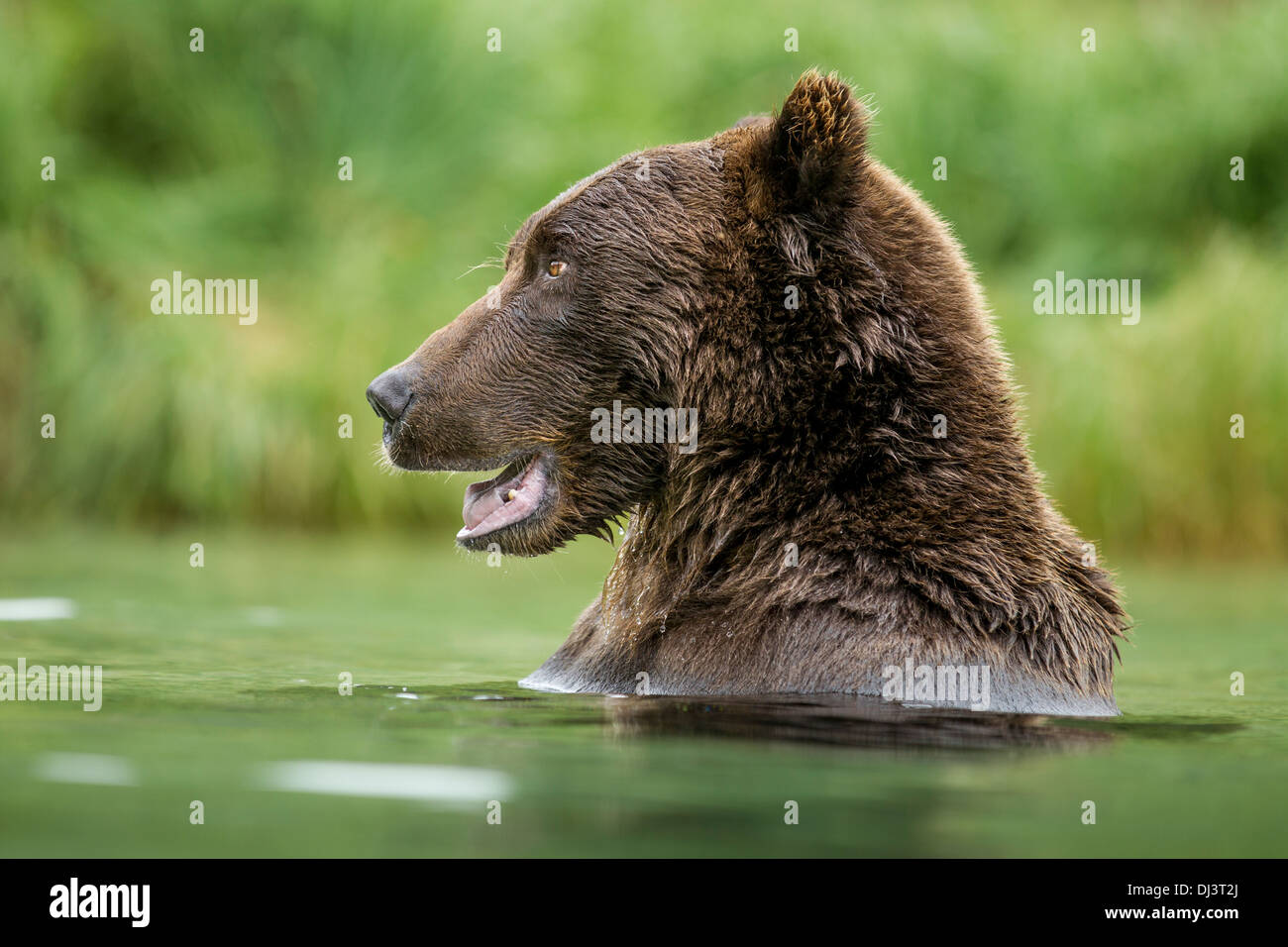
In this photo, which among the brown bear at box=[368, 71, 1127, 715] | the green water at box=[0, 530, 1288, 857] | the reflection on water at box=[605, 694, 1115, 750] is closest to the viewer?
the green water at box=[0, 530, 1288, 857]

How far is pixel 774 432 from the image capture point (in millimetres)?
5043

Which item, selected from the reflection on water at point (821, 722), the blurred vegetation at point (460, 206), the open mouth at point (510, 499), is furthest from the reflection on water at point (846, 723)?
the blurred vegetation at point (460, 206)

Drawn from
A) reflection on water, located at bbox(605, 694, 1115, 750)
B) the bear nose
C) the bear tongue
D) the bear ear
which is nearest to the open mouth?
the bear tongue

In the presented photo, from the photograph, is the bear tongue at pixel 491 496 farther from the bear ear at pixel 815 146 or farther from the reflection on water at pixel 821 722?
the bear ear at pixel 815 146

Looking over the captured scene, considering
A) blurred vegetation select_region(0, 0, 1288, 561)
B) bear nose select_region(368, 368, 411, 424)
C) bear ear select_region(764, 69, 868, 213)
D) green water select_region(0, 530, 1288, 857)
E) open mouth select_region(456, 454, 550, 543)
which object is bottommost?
green water select_region(0, 530, 1288, 857)

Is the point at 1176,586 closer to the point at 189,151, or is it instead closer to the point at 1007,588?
the point at 1007,588

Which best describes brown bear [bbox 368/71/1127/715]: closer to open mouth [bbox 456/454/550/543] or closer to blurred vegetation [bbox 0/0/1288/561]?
open mouth [bbox 456/454/550/543]

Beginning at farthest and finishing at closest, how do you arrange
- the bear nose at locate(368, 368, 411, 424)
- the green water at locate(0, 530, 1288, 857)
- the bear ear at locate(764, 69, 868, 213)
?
the bear nose at locate(368, 368, 411, 424) → the bear ear at locate(764, 69, 868, 213) → the green water at locate(0, 530, 1288, 857)

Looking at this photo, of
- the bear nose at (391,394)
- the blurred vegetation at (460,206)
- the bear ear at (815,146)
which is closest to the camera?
the bear ear at (815,146)

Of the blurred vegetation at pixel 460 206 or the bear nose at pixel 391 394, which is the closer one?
the bear nose at pixel 391 394

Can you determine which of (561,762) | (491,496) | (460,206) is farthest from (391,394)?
(460,206)

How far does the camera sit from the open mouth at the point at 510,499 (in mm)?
5492

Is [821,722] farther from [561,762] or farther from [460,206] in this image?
[460,206]

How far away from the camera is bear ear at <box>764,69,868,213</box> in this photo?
16.5 ft
